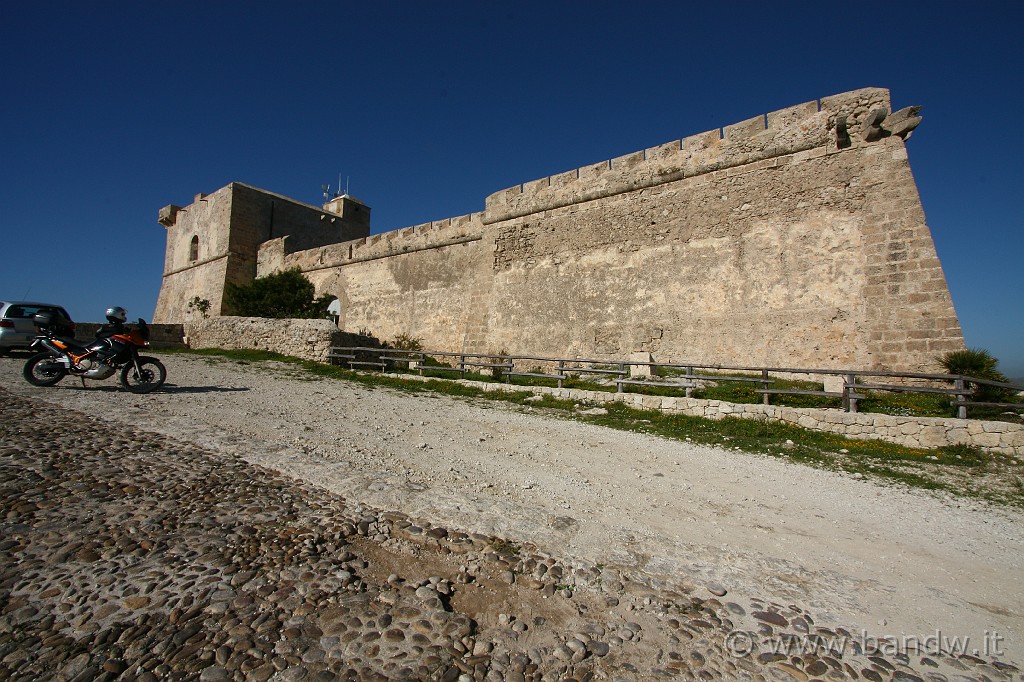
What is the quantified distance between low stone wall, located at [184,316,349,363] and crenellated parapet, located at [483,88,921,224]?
7381 mm

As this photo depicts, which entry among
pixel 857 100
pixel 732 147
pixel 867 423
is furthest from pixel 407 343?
pixel 857 100

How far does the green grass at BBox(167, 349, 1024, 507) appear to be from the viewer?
530 cm

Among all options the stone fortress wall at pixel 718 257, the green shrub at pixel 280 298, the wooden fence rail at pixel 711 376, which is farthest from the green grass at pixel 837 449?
the green shrub at pixel 280 298

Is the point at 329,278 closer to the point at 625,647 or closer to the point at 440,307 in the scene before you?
the point at 440,307

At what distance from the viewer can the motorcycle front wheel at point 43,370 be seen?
703 cm

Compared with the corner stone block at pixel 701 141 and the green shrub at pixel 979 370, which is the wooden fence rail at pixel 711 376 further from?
the corner stone block at pixel 701 141

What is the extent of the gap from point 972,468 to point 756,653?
6.09 metres

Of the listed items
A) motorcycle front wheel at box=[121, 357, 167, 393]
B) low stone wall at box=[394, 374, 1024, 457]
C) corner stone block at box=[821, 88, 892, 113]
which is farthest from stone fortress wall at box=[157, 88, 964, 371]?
motorcycle front wheel at box=[121, 357, 167, 393]

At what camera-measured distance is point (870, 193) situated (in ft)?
33.2

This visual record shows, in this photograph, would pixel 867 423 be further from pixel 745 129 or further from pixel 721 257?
pixel 745 129

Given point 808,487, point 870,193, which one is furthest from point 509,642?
point 870,193

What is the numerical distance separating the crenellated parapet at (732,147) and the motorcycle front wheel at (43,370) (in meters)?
12.5

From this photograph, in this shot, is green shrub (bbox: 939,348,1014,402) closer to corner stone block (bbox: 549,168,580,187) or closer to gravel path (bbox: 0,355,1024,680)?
gravel path (bbox: 0,355,1024,680)

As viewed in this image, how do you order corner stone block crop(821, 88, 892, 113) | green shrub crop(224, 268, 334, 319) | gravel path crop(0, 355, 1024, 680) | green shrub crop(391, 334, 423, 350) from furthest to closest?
green shrub crop(224, 268, 334, 319)
green shrub crop(391, 334, 423, 350)
corner stone block crop(821, 88, 892, 113)
gravel path crop(0, 355, 1024, 680)
